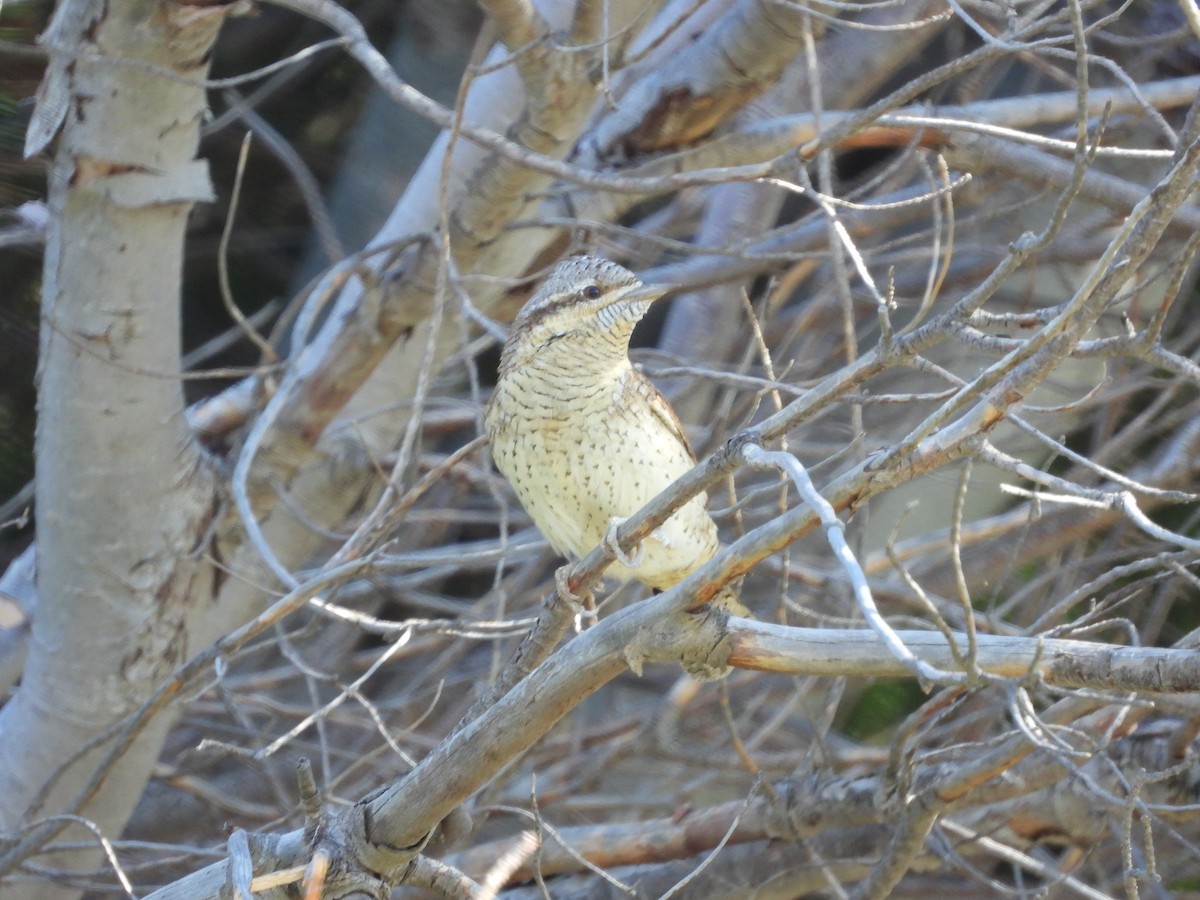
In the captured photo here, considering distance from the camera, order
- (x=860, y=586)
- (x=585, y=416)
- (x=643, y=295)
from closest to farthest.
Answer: (x=860, y=586) → (x=643, y=295) → (x=585, y=416)

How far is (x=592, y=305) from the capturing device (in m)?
2.82

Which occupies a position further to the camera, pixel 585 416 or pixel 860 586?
pixel 585 416

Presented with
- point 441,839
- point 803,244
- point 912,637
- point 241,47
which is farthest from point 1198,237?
point 241,47

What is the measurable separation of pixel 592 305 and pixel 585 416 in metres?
0.27

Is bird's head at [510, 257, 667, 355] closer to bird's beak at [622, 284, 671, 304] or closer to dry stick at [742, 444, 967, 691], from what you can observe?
bird's beak at [622, 284, 671, 304]

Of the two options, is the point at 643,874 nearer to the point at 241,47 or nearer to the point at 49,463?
the point at 49,463

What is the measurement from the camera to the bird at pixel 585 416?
284cm

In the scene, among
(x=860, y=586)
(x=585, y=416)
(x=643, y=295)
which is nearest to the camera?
(x=860, y=586)

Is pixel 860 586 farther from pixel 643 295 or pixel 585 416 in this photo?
pixel 585 416

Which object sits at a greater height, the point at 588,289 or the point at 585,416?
the point at 588,289

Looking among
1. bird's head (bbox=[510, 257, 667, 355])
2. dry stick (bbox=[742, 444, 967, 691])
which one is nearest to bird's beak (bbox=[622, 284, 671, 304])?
bird's head (bbox=[510, 257, 667, 355])

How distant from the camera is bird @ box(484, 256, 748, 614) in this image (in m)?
2.84

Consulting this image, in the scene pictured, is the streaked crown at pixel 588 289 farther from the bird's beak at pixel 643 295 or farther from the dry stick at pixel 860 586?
the dry stick at pixel 860 586

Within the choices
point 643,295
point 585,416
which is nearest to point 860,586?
point 643,295
